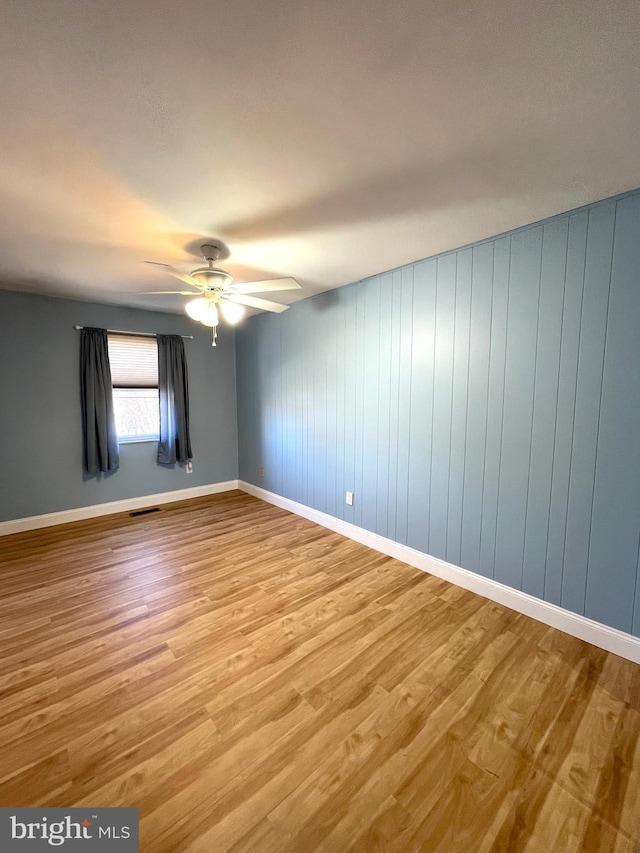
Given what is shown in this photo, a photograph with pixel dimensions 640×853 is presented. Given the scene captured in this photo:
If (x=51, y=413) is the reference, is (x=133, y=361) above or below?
above

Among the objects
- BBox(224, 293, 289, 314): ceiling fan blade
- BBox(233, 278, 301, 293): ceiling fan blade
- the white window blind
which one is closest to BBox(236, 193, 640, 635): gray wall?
BBox(224, 293, 289, 314): ceiling fan blade

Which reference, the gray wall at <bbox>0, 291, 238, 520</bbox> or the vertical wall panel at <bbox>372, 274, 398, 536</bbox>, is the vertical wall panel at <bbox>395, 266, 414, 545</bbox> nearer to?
the vertical wall panel at <bbox>372, 274, 398, 536</bbox>

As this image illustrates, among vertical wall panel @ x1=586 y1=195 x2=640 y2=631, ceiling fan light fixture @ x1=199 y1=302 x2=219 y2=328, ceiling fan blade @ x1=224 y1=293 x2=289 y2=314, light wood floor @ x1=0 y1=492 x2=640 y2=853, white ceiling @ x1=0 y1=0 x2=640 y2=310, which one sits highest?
white ceiling @ x1=0 y1=0 x2=640 y2=310

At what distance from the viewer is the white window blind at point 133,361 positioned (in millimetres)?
3949

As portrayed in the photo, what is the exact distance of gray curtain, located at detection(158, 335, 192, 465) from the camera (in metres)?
4.18

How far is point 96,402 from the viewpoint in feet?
12.2

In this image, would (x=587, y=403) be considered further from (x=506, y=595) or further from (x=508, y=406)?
(x=506, y=595)

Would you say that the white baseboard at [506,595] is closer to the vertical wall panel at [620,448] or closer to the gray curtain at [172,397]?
the vertical wall panel at [620,448]

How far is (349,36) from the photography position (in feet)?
3.25

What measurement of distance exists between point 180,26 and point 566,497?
8.58ft

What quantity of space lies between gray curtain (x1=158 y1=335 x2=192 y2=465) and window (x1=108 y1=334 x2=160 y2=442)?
0.43ft

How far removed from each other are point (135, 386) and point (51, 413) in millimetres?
869

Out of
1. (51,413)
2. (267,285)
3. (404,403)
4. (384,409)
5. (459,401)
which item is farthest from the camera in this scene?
(51,413)

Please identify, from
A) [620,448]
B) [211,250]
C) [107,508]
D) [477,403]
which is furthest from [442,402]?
[107,508]
